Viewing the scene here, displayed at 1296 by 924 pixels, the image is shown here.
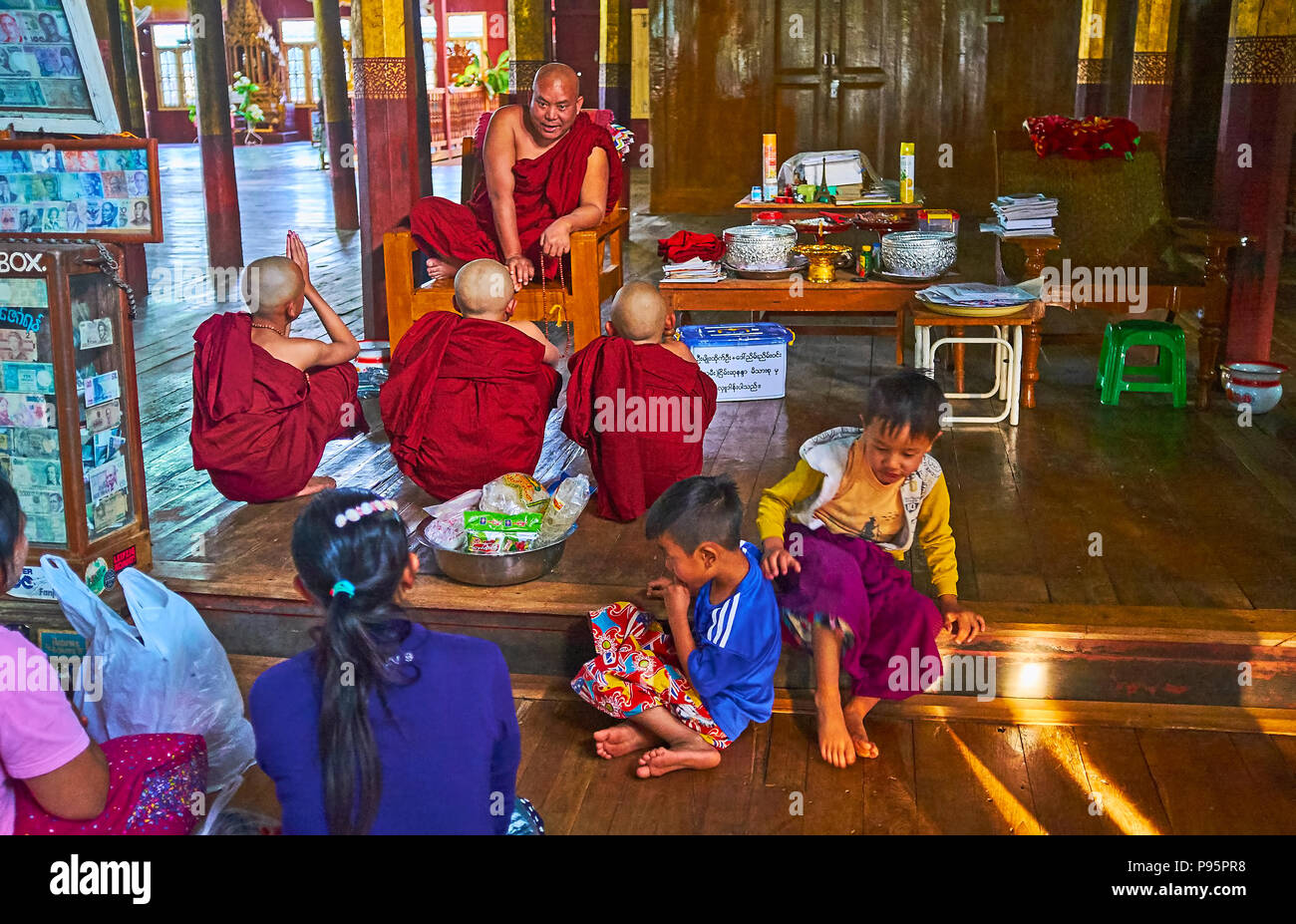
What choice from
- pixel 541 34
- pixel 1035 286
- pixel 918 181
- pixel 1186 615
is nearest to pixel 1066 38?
pixel 918 181

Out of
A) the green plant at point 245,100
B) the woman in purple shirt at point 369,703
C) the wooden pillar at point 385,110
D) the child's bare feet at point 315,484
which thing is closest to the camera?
the woman in purple shirt at point 369,703

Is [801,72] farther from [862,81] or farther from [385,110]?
[385,110]

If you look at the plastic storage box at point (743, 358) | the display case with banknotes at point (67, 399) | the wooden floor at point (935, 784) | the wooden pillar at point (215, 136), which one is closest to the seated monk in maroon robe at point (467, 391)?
the display case with banknotes at point (67, 399)

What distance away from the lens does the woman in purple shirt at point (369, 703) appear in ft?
6.25

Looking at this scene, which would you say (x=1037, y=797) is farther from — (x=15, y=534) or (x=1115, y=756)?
(x=15, y=534)

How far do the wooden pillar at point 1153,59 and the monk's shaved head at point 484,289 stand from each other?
21.2 ft

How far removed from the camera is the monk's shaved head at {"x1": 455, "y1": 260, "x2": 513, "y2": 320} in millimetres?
3938

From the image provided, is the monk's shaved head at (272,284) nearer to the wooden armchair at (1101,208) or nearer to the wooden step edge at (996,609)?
the wooden step edge at (996,609)

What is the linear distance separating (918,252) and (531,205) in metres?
1.57

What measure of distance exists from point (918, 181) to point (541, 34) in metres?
3.57

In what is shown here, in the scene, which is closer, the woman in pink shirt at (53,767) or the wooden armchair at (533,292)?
the woman in pink shirt at (53,767)

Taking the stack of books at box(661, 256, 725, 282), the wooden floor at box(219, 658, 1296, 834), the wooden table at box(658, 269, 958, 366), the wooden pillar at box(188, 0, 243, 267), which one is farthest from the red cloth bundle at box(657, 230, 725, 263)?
the wooden pillar at box(188, 0, 243, 267)

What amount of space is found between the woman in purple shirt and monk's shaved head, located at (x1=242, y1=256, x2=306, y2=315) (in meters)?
2.10

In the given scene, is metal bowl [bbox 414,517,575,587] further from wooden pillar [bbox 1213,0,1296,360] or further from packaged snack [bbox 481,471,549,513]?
wooden pillar [bbox 1213,0,1296,360]
